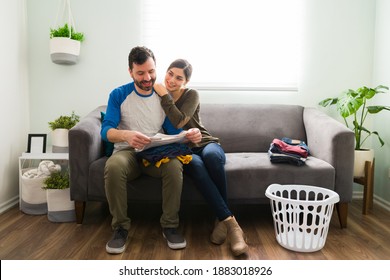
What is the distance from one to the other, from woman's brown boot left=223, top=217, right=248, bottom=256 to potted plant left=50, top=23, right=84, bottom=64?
1673 millimetres

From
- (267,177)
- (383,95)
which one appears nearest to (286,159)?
(267,177)

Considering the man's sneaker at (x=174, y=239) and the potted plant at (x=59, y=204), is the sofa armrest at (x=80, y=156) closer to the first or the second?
the potted plant at (x=59, y=204)

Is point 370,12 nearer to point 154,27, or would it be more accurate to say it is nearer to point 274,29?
point 274,29

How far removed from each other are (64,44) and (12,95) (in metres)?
0.52

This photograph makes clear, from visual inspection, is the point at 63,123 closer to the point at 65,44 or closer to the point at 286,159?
the point at 65,44

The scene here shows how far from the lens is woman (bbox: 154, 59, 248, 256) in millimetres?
1804

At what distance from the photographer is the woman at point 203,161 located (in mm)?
1804

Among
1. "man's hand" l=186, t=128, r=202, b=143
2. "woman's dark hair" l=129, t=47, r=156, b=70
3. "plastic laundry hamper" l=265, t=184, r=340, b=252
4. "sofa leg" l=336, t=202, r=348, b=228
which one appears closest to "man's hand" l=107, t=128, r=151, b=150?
"man's hand" l=186, t=128, r=202, b=143

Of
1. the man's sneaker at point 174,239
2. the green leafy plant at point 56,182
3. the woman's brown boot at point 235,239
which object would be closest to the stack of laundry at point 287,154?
the woman's brown boot at point 235,239

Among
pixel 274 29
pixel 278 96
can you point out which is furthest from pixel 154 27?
pixel 278 96

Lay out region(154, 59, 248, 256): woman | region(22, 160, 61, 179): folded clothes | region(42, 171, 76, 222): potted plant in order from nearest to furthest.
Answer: region(154, 59, 248, 256): woman → region(42, 171, 76, 222): potted plant → region(22, 160, 61, 179): folded clothes

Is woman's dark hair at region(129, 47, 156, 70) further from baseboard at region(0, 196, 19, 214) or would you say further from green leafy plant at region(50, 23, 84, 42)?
baseboard at region(0, 196, 19, 214)

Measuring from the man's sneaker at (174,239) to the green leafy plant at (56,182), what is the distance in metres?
0.78

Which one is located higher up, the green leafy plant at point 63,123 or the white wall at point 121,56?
the white wall at point 121,56
